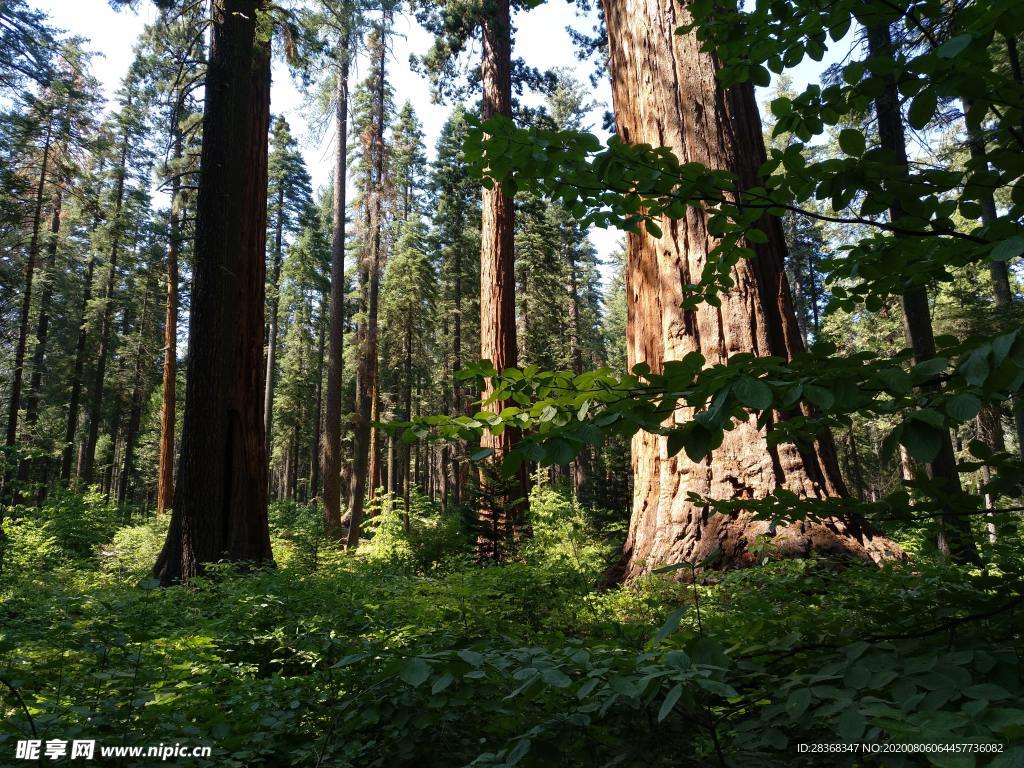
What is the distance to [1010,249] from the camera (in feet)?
3.87

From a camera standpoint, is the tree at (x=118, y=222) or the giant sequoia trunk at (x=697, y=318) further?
the tree at (x=118, y=222)

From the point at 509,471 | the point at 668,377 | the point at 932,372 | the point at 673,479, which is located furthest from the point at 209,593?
the point at 932,372

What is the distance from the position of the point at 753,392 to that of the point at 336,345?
58.4 feet

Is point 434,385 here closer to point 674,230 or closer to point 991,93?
point 674,230

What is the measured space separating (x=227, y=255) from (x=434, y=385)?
85.3 ft

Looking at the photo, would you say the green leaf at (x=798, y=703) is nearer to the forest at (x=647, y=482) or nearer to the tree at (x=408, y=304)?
the forest at (x=647, y=482)

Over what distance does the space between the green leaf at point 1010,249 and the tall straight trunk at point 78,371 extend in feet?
98.8

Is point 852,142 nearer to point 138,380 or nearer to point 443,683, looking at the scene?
point 443,683

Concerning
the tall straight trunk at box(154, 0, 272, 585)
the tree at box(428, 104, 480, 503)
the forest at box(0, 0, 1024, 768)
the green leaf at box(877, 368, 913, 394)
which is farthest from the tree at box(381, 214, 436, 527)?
the green leaf at box(877, 368, 913, 394)

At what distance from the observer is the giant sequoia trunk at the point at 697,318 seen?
4297mm

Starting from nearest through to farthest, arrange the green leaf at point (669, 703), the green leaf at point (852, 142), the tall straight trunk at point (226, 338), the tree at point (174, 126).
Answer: the green leaf at point (669, 703) < the green leaf at point (852, 142) < the tall straight trunk at point (226, 338) < the tree at point (174, 126)

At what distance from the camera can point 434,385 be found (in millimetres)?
33406

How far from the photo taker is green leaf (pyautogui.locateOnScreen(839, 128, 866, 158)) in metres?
1.72

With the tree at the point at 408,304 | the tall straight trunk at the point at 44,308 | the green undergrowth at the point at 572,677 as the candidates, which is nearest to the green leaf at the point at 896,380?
the green undergrowth at the point at 572,677
